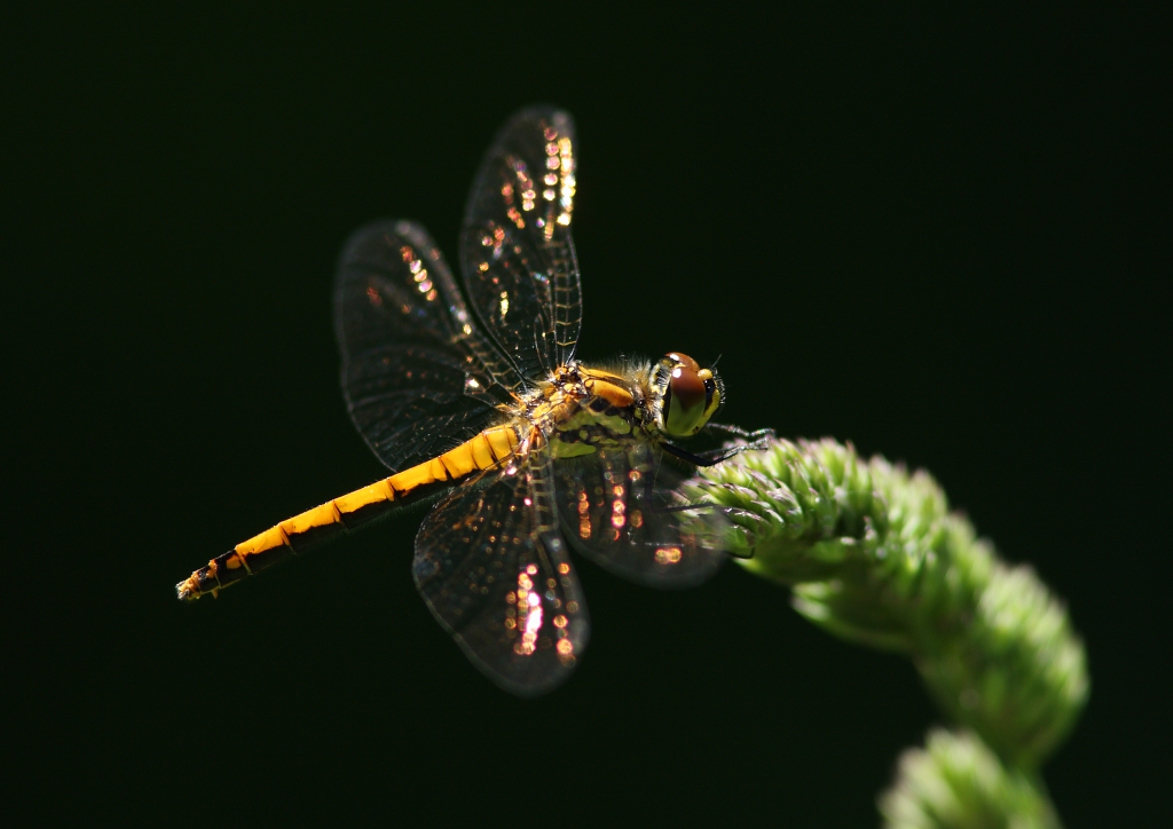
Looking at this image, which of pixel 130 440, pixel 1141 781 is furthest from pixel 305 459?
pixel 1141 781

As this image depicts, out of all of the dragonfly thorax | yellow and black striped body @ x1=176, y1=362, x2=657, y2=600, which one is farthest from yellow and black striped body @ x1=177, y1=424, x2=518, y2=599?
the dragonfly thorax

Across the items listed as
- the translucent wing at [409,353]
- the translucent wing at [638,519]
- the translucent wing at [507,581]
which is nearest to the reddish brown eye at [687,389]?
→ the translucent wing at [638,519]

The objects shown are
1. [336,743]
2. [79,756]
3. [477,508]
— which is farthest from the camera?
[336,743]

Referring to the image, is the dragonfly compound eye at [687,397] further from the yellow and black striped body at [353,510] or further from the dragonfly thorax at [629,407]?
the yellow and black striped body at [353,510]

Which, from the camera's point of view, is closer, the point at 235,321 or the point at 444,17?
the point at 235,321

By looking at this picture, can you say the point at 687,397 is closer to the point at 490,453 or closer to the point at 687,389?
the point at 687,389

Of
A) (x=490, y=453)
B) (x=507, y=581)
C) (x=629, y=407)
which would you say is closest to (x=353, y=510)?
(x=490, y=453)

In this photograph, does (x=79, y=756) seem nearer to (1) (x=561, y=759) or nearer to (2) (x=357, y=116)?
(1) (x=561, y=759)
